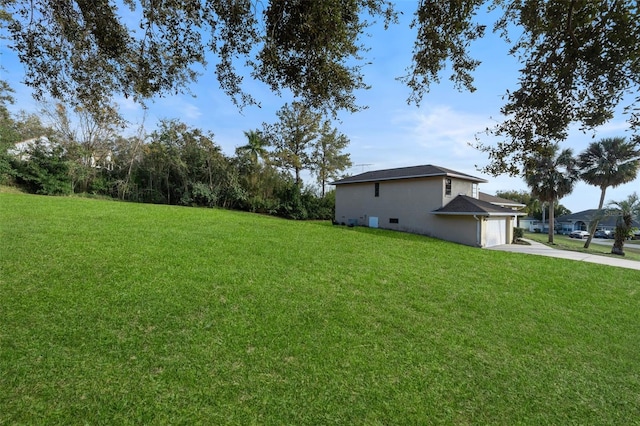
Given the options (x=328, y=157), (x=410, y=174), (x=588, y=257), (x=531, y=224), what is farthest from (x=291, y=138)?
(x=531, y=224)

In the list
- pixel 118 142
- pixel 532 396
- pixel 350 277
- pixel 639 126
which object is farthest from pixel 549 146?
pixel 118 142

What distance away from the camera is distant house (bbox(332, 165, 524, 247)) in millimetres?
16812

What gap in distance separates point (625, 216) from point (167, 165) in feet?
115

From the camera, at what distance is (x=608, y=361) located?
167 inches

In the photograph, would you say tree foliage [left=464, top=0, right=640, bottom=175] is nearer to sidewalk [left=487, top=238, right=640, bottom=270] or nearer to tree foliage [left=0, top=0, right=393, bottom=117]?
tree foliage [left=0, top=0, right=393, bottom=117]

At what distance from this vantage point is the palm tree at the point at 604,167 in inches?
786

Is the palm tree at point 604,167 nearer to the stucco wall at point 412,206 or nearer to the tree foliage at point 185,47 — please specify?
the stucco wall at point 412,206

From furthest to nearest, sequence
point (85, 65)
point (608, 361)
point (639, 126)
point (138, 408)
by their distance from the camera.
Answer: point (608, 361)
point (85, 65)
point (138, 408)
point (639, 126)

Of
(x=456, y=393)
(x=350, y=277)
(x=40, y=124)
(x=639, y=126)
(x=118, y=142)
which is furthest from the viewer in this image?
(x=118, y=142)

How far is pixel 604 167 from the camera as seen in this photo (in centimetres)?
2055

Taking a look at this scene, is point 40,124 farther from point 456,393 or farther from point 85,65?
point 456,393

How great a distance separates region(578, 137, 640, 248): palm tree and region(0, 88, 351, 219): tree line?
2039 centimetres

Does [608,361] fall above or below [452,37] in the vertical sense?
below

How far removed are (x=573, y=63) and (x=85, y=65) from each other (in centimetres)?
540
